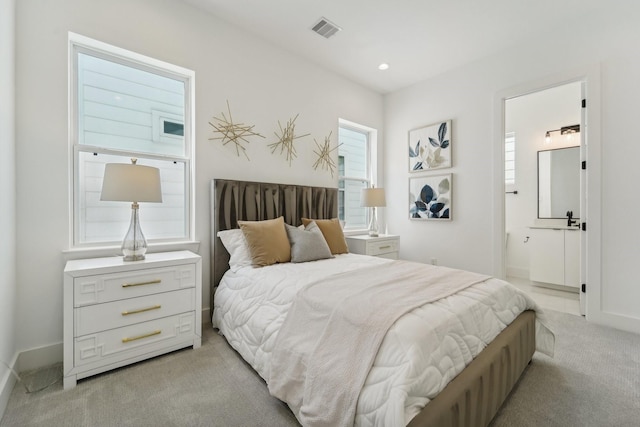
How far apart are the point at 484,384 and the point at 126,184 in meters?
2.34

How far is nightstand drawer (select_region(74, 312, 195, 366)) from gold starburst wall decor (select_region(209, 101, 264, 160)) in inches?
63.7

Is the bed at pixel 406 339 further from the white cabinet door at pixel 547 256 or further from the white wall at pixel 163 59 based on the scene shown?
the white cabinet door at pixel 547 256

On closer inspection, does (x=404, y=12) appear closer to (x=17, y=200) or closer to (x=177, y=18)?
(x=177, y=18)

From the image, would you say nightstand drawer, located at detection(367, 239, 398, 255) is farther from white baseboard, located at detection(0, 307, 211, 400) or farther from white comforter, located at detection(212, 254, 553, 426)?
white baseboard, located at detection(0, 307, 211, 400)

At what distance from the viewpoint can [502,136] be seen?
127 inches

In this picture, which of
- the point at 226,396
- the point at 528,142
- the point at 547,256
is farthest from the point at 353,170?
the point at 226,396

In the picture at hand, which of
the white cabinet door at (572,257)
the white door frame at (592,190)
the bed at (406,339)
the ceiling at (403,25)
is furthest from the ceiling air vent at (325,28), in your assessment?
the white cabinet door at (572,257)

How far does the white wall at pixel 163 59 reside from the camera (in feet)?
6.13

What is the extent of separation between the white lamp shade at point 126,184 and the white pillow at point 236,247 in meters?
0.69

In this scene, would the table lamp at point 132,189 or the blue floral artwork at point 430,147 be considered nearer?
the table lamp at point 132,189

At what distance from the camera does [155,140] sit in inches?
97.8

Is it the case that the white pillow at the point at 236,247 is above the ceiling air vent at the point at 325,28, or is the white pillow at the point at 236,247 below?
below

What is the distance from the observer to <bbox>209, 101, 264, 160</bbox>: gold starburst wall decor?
270 cm

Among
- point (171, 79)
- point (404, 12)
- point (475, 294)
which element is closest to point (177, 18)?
point (171, 79)
